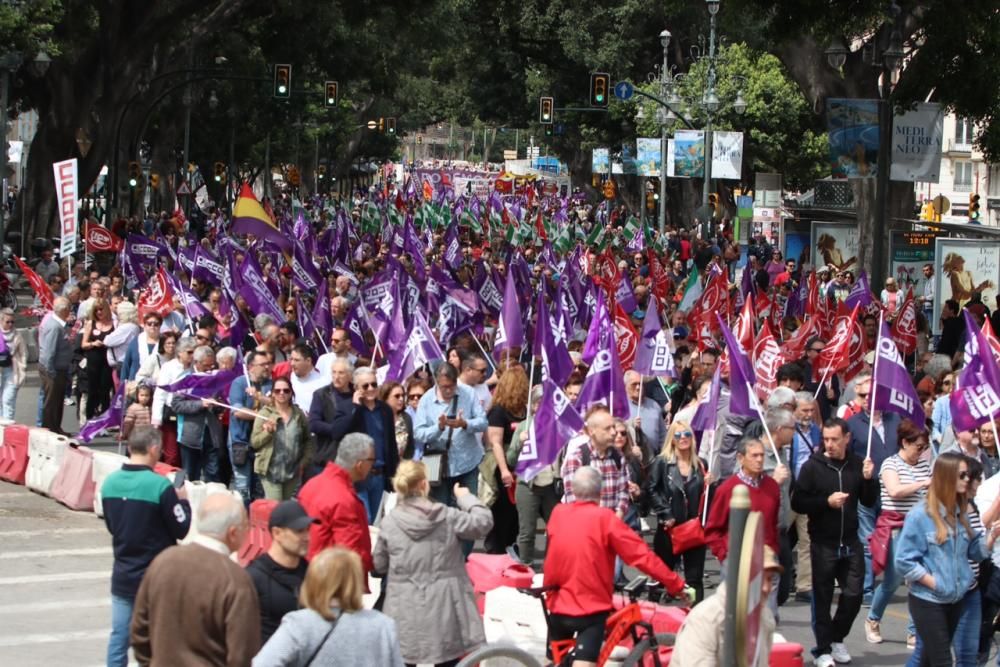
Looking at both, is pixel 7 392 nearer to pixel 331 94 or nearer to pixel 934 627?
pixel 934 627

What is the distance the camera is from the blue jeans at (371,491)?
1225cm

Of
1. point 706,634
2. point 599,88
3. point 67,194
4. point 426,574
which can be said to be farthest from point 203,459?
point 599,88

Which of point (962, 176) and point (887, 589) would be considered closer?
point (887, 589)

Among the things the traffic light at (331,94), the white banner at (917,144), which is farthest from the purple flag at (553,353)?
the traffic light at (331,94)

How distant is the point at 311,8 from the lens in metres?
39.8

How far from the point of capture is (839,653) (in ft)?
34.3

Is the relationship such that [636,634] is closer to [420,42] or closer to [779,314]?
[779,314]

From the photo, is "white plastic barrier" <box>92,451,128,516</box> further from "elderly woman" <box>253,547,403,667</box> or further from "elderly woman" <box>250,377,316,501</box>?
"elderly woman" <box>253,547,403,667</box>

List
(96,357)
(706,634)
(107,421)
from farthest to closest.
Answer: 1. (96,357)
2. (107,421)
3. (706,634)

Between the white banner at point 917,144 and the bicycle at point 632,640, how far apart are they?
19.6 meters

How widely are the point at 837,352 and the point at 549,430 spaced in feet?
18.2

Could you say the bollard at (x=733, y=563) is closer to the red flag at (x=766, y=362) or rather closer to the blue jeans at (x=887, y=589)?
the blue jeans at (x=887, y=589)

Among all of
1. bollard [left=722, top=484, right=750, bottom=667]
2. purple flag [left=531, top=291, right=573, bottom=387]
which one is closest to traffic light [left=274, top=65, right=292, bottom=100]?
purple flag [left=531, top=291, right=573, bottom=387]

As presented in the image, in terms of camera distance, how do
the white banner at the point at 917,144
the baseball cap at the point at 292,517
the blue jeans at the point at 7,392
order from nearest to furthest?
the baseball cap at the point at 292,517 < the blue jeans at the point at 7,392 < the white banner at the point at 917,144
